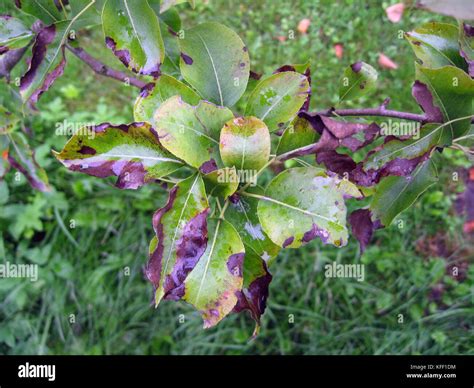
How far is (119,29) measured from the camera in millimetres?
894

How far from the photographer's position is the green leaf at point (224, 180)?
779 millimetres

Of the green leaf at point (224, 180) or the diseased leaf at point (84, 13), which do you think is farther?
the diseased leaf at point (84, 13)

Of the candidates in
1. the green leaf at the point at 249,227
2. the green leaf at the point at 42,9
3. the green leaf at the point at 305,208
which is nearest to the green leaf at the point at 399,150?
the green leaf at the point at 305,208

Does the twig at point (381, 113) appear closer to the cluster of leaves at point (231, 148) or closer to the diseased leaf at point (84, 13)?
the cluster of leaves at point (231, 148)

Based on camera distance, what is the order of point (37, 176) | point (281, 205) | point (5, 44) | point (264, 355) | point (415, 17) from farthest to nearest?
point (415, 17)
point (264, 355)
point (37, 176)
point (5, 44)
point (281, 205)

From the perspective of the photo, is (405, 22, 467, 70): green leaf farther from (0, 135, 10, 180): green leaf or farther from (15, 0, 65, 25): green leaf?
(0, 135, 10, 180): green leaf

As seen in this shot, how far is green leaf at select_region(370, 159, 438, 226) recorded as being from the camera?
0.95 metres

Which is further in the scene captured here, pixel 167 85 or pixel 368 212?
pixel 368 212

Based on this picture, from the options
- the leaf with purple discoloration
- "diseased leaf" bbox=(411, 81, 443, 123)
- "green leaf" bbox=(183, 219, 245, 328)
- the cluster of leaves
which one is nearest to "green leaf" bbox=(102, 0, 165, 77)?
the cluster of leaves

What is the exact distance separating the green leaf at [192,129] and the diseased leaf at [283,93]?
0.25 feet

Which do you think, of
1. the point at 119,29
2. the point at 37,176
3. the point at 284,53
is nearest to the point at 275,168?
the point at 284,53

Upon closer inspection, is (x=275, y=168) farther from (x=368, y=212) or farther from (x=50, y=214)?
(x=368, y=212)

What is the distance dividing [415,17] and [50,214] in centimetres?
210

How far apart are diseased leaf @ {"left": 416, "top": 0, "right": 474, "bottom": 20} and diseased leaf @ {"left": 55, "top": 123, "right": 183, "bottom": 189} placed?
543mm
